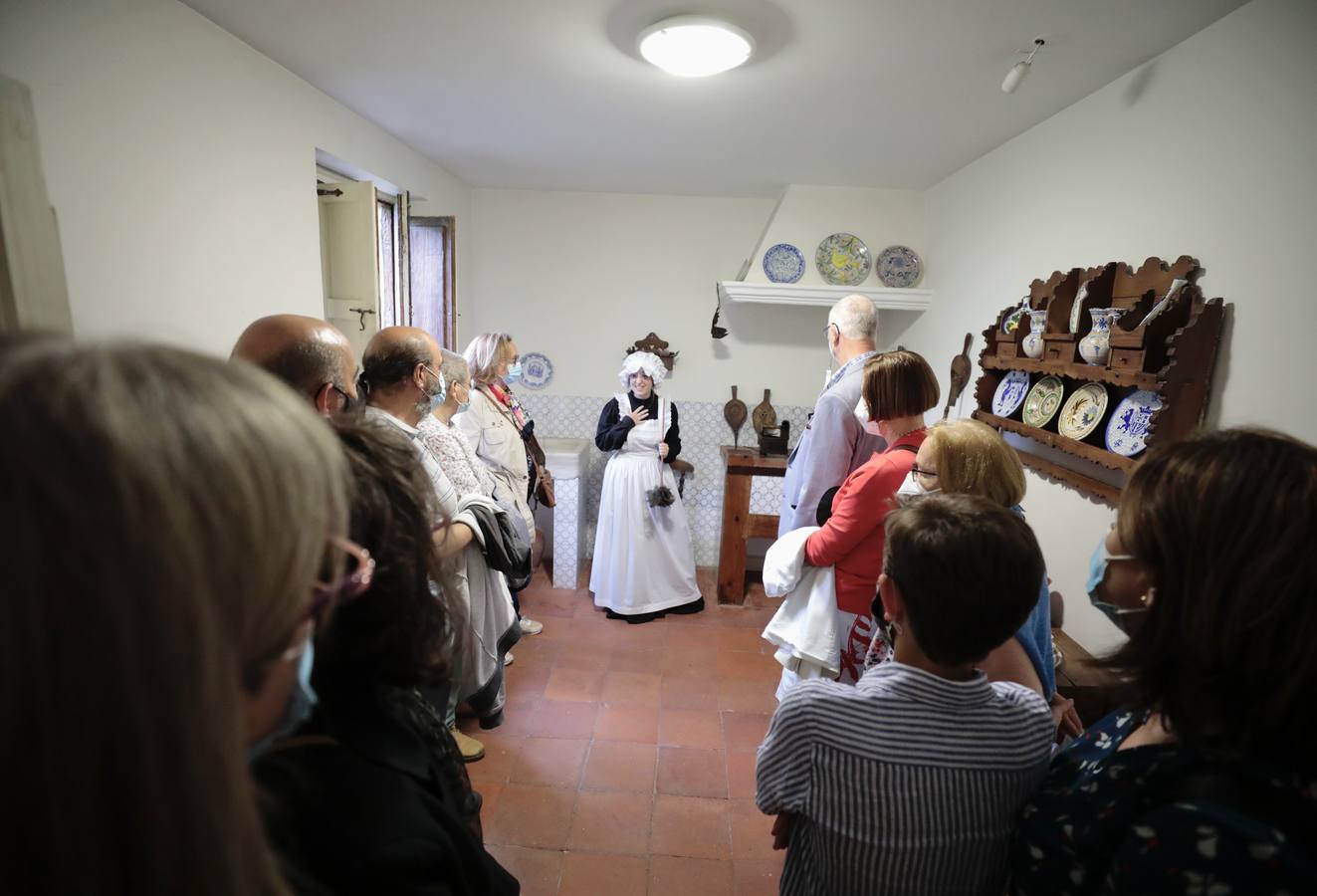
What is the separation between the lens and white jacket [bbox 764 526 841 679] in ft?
6.14

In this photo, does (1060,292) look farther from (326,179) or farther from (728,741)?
(326,179)

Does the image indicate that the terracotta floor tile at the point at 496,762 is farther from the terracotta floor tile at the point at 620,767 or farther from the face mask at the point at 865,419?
the face mask at the point at 865,419

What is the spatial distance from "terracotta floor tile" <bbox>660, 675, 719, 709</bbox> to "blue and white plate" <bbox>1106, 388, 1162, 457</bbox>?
197cm

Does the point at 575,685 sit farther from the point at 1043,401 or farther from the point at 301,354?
the point at 1043,401

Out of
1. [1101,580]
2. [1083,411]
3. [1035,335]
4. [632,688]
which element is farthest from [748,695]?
[1101,580]

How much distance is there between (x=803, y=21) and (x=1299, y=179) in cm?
132

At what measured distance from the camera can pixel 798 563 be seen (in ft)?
6.26

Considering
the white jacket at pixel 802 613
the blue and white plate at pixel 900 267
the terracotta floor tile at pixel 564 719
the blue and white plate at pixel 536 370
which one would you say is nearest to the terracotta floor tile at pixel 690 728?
the terracotta floor tile at pixel 564 719

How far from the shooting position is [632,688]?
118 inches

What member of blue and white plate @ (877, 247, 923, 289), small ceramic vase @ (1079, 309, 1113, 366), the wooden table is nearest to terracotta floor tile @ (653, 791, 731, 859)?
the wooden table

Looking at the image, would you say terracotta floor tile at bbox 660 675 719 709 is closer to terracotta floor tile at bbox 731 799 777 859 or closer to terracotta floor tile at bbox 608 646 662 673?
terracotta floor tile at bbox 608 646 662 673

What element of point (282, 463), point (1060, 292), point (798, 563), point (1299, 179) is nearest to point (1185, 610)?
point (282, 463)

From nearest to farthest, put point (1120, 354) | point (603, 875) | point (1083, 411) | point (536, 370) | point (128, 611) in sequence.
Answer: point (128, 611), point (1120, 354), point (603, 875), point (1083, 411), point (536, 370)

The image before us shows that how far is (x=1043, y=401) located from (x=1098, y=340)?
1.42ft
